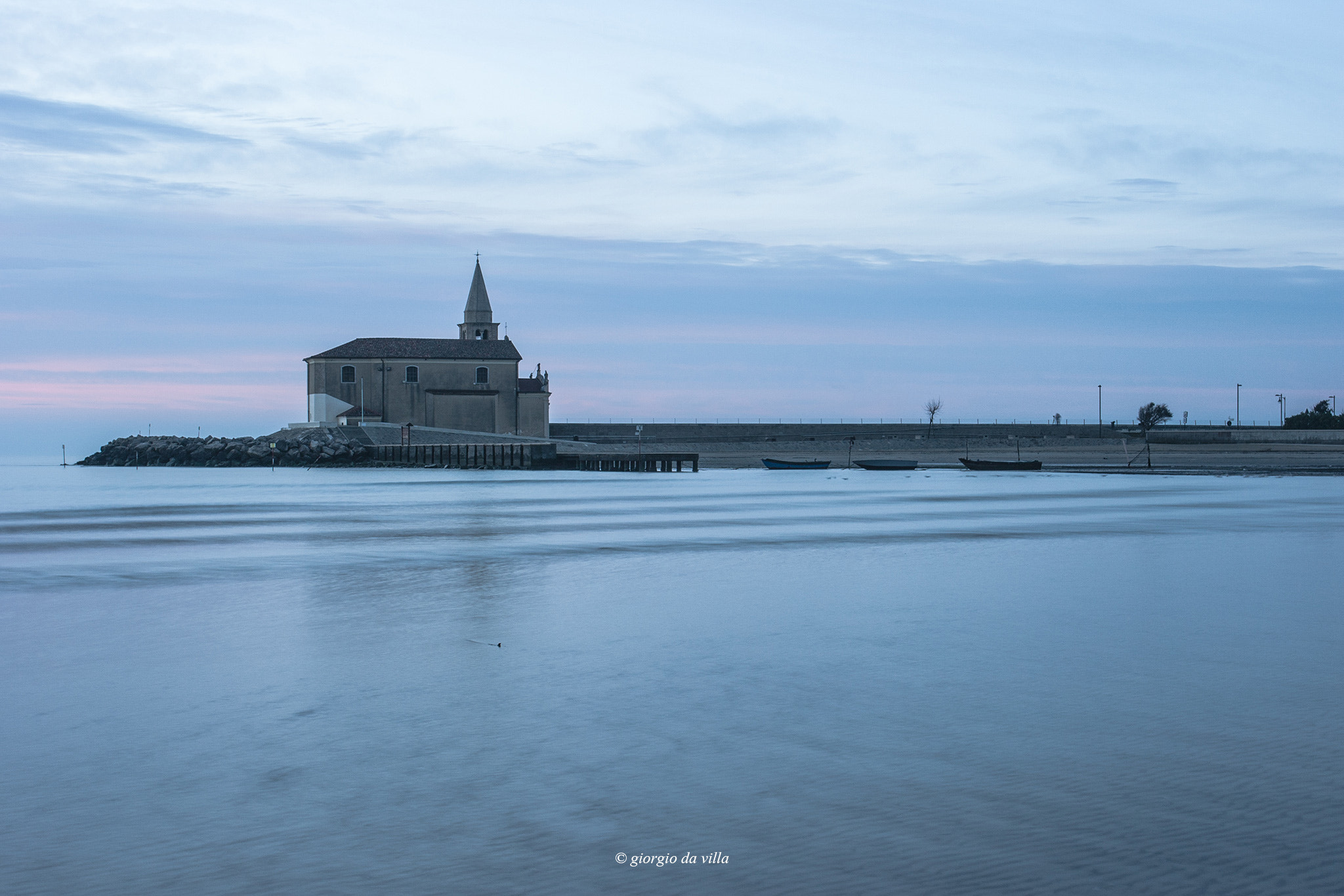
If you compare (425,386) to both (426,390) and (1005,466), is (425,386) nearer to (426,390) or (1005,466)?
(426,390)

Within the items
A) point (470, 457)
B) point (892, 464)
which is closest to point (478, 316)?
point (470, 457)

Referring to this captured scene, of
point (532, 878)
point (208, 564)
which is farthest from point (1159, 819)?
point (208, 564)

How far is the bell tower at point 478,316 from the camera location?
97.0 m

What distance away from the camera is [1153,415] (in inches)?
4493

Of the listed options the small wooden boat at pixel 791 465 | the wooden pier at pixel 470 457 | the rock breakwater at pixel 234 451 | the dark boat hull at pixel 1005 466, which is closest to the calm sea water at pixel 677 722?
the dark boat hull at pixel 1005 466

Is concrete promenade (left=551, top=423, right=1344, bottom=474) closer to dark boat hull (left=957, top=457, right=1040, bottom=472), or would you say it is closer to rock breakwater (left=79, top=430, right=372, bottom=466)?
dark boat hull (left=957, top=457, right=1040, bottom=472)

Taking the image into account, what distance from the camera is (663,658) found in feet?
37.4

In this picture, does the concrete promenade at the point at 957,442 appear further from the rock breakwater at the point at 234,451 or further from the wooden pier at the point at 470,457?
the rock breakwater at the point at 234,451

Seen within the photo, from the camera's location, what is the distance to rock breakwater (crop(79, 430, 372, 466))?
79688 millimetres

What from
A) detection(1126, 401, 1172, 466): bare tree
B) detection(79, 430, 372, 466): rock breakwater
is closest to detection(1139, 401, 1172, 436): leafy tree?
detection(1126, 401, 1172, 466): bare tree

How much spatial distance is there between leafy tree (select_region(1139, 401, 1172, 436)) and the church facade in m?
62.1

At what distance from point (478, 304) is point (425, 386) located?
548 inches

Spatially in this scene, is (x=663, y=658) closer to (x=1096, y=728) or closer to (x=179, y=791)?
(x=1096, y=728)

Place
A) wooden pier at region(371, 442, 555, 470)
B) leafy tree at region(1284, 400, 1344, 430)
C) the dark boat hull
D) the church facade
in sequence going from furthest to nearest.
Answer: leafy tree at region(1284, 400, 1344, 430) < the church facade < wooden pier at region(371, 442, 555, 470) < the dark boat hull
